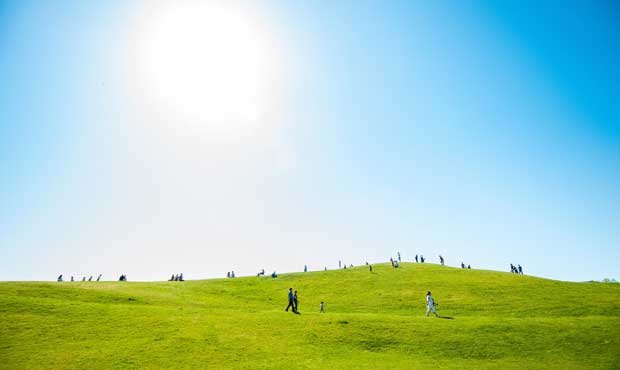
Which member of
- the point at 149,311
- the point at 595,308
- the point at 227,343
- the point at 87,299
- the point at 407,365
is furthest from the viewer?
the point at 87,299

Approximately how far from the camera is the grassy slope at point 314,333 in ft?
87.8

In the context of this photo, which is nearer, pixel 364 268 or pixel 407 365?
pixel 407 365

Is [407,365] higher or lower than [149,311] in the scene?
lower

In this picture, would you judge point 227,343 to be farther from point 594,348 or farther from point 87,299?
point 594,348

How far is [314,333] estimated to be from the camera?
1288 inches

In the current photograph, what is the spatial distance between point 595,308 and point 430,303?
844 inches

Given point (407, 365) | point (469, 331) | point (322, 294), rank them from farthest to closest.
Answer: point (322, 294) < point (469, 331) < point (407, 365)

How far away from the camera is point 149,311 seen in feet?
129

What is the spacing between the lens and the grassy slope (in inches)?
1054

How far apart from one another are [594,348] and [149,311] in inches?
1679

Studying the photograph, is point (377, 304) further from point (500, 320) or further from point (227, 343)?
point (227, 343)

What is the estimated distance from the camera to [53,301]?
134 feet

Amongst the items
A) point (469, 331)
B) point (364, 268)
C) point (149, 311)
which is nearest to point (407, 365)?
point (469, 331)

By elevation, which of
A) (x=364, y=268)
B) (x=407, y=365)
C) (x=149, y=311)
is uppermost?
(x=364, y=268)
